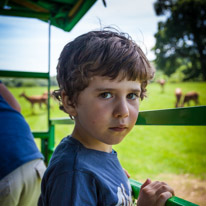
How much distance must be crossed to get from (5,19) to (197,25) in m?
14.3

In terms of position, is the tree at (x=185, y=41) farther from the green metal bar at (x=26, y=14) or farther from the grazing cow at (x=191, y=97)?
the green metal bar at (x=26, y=14)

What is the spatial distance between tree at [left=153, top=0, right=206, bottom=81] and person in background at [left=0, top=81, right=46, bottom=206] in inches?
524

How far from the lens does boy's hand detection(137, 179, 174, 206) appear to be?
24.7 inches

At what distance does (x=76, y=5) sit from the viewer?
1988 mm

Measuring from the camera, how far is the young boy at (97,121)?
0.63 meters

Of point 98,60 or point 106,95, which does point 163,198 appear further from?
point 98,60

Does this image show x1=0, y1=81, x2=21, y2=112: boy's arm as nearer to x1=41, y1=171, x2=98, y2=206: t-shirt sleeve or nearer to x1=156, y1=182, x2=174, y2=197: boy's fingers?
x1=41, y1=171, x2=98, y2=206: t-shirt sleeve

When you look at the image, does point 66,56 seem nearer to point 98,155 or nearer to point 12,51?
point 98,155

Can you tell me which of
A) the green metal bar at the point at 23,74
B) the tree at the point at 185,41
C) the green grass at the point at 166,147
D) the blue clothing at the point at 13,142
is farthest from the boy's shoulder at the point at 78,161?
the tree at the point at 185,41

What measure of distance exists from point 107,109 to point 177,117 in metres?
0.22

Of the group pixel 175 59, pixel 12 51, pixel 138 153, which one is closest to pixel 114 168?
pixel 12 51

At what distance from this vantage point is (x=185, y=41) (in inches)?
555

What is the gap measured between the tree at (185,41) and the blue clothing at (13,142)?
13.3m

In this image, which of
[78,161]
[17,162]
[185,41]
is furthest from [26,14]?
[185,41]
